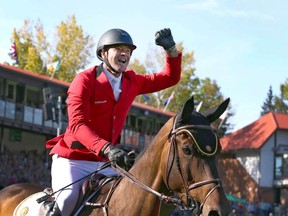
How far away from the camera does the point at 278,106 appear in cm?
9994

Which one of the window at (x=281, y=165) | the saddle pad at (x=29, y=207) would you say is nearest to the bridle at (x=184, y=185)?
the saddle pad at (x=29, y=207)

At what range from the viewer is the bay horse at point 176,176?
4.77m

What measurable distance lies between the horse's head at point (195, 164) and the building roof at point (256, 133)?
52.4 meters

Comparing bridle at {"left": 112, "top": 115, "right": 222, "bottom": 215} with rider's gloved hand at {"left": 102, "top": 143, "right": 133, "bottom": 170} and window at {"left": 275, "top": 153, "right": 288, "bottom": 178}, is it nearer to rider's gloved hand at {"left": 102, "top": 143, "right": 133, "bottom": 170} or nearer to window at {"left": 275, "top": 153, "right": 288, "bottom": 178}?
rider's gloved hand at {"left": 102, "top": 143, "right": 133, "bottom": 170}

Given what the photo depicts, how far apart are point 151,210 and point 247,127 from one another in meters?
58.5

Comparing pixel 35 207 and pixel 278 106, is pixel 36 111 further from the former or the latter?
pixel 278 106

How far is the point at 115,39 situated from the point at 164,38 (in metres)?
0.46

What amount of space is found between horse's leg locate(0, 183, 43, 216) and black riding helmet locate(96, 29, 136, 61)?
221 centimetres

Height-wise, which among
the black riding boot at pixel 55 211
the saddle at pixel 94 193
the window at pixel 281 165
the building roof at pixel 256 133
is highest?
the saddle at pixel 94 193

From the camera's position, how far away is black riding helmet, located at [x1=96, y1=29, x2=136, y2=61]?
5.91 metres

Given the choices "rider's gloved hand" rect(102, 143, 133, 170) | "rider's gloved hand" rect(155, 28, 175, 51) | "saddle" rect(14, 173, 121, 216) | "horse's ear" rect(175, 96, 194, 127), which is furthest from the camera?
"rider's gloved hand" rect(155, 28, 175, 51)

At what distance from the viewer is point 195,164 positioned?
4867mm

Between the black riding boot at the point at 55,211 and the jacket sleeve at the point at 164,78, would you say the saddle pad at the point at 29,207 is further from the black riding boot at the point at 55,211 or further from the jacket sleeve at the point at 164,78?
the jacket sleeve at the point at 164,78

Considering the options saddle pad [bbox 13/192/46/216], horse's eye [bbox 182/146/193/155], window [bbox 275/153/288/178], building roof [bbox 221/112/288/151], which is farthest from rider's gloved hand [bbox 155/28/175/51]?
building roof [bbox 221/112/288/151]
